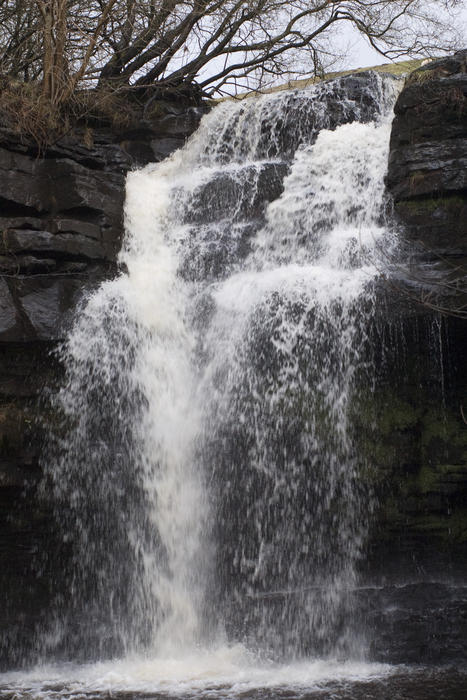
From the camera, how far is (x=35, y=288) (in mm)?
8727

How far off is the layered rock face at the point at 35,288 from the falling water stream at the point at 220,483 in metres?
0.26

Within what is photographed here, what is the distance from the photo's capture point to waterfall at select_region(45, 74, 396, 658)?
7145mm

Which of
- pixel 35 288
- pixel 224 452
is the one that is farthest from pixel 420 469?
pixel 35 288

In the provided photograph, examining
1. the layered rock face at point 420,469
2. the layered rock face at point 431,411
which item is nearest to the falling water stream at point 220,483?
the layered rock face at point 420,469

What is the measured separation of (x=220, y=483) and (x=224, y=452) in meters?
0.31

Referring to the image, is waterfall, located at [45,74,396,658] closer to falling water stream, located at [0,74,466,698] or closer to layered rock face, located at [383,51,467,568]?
falling water stream, located at [0,74,466,698]

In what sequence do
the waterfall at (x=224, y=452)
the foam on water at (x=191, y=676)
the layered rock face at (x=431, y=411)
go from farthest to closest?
the layered rock face at (x=431, y=411) < the waterfall at (x=224, y=452) < the foam on water at (x=191, y=676)

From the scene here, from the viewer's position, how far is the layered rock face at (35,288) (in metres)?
7.67

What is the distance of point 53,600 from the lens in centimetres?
761

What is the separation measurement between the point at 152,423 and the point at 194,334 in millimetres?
1215

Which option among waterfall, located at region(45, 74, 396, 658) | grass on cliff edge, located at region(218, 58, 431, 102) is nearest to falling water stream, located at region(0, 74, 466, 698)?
waterfall, located at region(45, 74, 396, 658)

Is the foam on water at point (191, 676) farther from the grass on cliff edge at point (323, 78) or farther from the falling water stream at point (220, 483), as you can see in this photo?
the grass on cliff edge at point (323, 78)

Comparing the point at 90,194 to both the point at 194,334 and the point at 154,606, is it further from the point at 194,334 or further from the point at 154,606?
the point at 154,606

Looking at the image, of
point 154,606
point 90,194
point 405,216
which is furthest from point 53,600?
point 405,216
